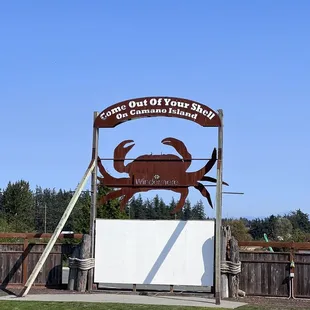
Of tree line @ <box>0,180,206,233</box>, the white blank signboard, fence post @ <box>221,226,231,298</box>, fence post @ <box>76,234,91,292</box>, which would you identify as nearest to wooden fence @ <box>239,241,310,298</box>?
fence post @ <box>221,226,231,298</box>

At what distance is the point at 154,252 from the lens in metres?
16.6

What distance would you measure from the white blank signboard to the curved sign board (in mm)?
2831

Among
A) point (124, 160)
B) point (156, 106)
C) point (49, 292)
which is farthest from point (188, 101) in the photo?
point (49, 292)

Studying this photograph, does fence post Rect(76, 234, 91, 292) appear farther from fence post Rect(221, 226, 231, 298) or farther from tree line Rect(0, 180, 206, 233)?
tree line Rect(0, 180, 206, 233)

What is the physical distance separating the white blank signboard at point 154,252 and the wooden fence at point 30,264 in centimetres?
127

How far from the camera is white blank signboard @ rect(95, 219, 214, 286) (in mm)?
16406

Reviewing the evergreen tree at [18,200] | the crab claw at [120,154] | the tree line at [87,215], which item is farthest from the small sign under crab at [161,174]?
the evergreen tree at [18,200]

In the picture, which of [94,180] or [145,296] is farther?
[94,180]

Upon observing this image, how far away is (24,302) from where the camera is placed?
551 inches

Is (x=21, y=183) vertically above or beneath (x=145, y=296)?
above

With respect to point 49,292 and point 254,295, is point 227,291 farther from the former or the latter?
point 49,292

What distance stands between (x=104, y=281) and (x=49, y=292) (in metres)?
1.53

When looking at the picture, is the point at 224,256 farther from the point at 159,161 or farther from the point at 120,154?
the point at 120,154

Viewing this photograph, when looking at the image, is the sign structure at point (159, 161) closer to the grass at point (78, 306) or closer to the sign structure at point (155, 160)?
the sign structure at point (155, 160)
